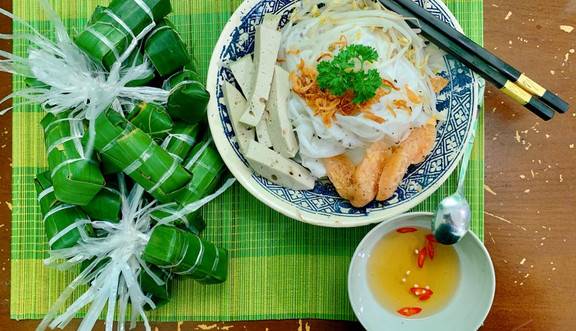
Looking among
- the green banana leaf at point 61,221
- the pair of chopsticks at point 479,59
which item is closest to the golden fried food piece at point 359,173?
the pair of chopsticks at point 479,59

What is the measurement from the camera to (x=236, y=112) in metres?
1.92

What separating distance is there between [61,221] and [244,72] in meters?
0.93

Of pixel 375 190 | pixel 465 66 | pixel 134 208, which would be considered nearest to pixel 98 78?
pixel 134 208

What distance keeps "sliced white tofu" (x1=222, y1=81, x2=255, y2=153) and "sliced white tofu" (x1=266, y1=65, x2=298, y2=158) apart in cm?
10

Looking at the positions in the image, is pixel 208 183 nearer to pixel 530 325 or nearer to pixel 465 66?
pixel 465 66

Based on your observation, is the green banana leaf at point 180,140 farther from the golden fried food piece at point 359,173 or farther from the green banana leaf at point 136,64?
the golden fried food piece at point 359,173

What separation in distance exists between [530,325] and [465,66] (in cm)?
116

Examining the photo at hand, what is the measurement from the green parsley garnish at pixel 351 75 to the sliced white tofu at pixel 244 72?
304 mm

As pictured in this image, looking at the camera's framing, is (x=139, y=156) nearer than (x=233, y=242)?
Yes

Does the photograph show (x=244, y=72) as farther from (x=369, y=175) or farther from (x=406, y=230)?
(x=406, y=230)

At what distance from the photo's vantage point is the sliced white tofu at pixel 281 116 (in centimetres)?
188

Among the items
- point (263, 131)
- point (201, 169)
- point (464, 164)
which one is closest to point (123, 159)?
point (201, 169)

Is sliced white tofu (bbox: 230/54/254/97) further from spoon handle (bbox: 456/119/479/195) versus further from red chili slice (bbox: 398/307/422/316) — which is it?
red chili slice (bbox: 398/307/422/316)

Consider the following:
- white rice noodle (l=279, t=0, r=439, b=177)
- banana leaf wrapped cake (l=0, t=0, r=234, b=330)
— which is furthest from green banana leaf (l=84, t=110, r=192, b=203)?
white rice noodle (l=279, t=0, r=439, b=177)
